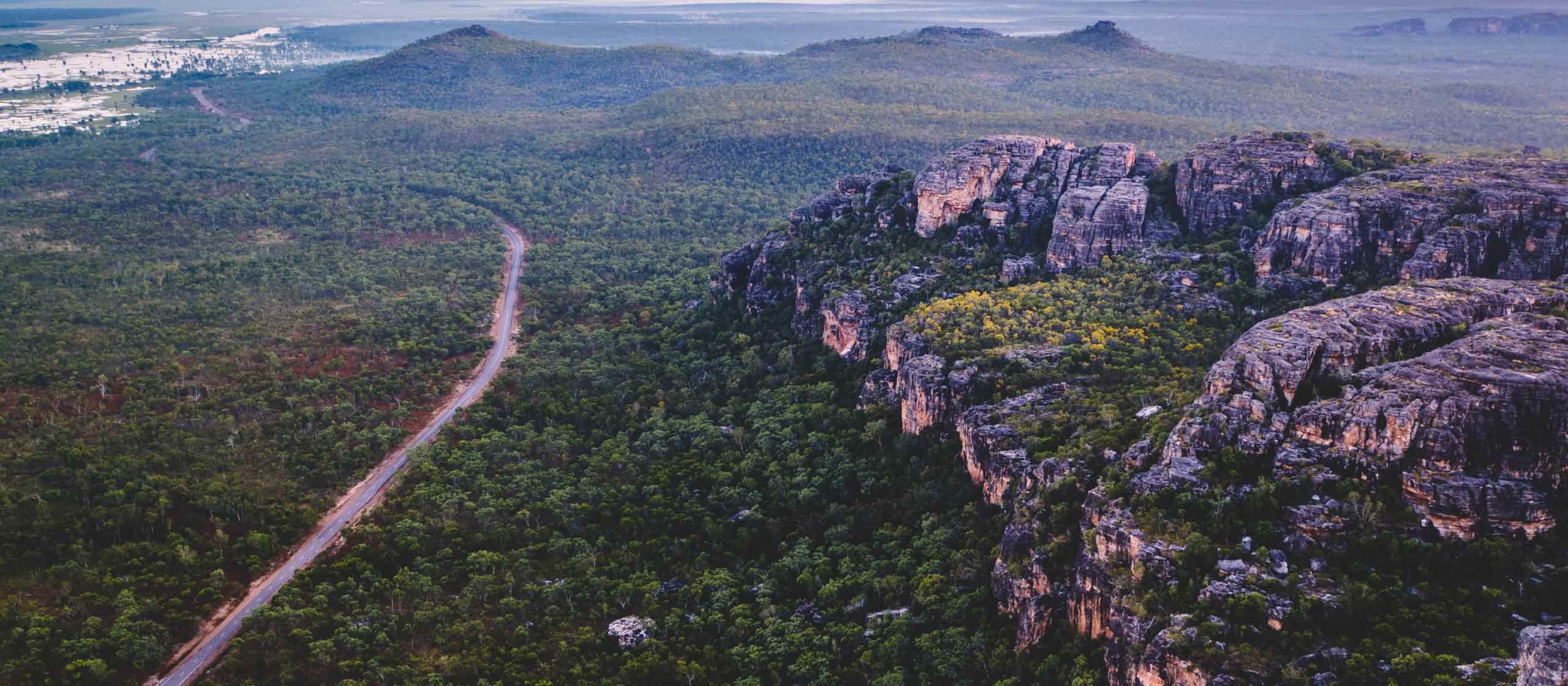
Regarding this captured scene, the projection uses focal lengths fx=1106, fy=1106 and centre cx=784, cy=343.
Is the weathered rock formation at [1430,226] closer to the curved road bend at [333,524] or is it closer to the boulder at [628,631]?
the boulder at [628,631]

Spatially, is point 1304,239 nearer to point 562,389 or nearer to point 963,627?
point 963,627

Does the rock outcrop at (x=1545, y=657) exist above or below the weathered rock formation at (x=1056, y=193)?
below

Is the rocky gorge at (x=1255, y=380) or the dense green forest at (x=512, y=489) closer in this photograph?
the rocky gorge at (x=1255, y=380)

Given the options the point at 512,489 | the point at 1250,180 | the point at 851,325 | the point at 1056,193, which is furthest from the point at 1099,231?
the point at 512,489

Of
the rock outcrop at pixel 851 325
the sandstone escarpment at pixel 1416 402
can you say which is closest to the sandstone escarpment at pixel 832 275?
the rock outcrop at pixel 851 325

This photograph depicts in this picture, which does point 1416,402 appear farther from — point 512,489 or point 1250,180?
point 512,489

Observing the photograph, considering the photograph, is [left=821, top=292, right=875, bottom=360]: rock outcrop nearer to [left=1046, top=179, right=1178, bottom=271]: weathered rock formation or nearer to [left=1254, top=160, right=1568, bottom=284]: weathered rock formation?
[left=1046, top=179, right=1178, bottom=271]: weathered rock formation

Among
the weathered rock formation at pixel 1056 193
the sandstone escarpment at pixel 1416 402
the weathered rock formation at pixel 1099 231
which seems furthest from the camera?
the weathered rock formation at pixel 1056 193
